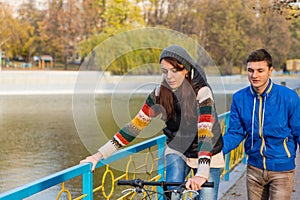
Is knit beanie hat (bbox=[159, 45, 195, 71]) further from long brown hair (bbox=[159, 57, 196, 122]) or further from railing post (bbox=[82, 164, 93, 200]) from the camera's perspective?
railing post (bbox=[82, 164, 93, 200])

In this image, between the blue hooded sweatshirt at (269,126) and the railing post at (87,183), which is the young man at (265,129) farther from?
the railing post at (87,183)

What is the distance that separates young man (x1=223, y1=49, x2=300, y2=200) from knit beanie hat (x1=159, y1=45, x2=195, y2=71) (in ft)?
1.58

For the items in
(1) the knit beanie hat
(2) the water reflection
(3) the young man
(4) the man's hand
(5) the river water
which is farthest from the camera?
(2) the water reflection

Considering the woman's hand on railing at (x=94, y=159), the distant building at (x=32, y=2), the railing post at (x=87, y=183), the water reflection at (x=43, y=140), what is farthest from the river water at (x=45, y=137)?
the distant building at (x=32, y=2)

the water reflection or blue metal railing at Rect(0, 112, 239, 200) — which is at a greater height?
blue metal railing at Rect(0, 112, 239, 200)

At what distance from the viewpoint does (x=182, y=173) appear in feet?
9.36

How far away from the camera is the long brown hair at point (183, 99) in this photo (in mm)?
2602

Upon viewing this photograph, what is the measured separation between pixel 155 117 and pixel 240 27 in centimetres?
4540

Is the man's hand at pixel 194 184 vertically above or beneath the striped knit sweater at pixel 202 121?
beneath

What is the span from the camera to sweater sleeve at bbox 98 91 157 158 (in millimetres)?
2738

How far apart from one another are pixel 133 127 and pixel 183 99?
346 mm

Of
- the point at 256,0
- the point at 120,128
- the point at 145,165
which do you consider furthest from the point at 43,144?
the point at 120,128

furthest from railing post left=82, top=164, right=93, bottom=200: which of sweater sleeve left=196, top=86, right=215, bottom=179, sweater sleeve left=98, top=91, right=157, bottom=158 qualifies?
sweater sleeve left=196, top=86, right=215, bottom=179

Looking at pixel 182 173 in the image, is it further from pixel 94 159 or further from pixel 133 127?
pixel 94 159
